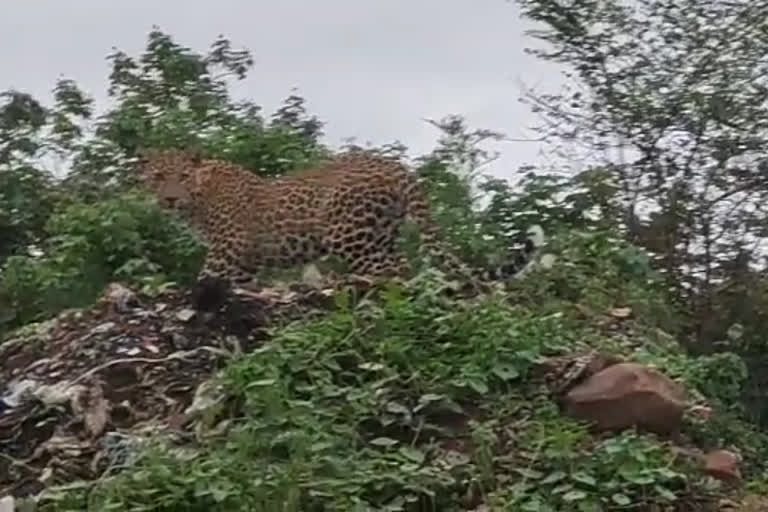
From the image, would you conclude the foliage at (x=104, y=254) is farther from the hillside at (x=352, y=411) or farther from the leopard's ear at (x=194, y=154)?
the hillside at (x=352, y=411)

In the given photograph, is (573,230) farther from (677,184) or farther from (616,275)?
(677,184)

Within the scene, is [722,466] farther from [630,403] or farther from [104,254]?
[104,254]

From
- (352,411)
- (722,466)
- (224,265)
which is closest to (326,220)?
(224,265)

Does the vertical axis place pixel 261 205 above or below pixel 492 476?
above

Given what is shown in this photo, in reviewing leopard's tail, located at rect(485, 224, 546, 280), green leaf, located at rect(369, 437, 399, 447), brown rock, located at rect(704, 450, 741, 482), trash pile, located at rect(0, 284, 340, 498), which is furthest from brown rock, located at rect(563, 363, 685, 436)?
leopard's tail, located at rect(485, 224, 546, 280)

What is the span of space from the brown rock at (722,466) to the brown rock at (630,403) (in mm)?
160

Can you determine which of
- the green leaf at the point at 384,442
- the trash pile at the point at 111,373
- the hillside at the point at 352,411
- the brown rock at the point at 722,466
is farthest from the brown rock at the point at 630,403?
the trash pile at the point at 111,373

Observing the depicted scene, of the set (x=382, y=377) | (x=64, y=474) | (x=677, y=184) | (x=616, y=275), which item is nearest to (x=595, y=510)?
(x=382, y=377)

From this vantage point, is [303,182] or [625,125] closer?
[303,182]

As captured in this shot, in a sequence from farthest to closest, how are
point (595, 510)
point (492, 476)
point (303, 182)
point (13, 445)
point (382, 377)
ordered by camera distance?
point (303, 182) < point (13, 445) < point (382, 377) < point (492, 476) < point (595, 510)

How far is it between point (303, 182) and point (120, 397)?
229cm

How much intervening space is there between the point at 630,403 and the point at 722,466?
1.15 ft

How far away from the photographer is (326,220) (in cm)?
855

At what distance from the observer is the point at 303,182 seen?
8.72m
